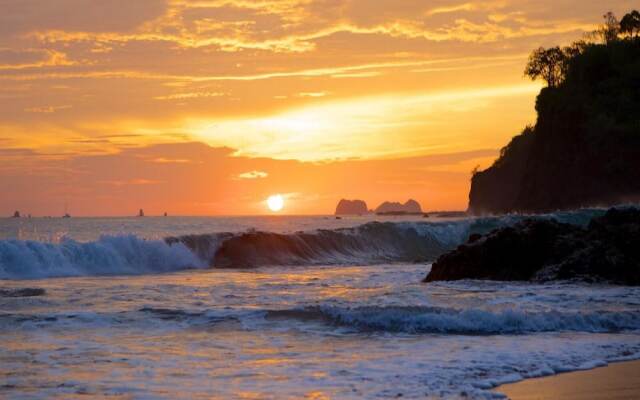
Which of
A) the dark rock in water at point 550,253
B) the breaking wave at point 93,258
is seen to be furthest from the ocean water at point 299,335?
the breaking wave at point 93,258

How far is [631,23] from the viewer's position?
85.4 meters

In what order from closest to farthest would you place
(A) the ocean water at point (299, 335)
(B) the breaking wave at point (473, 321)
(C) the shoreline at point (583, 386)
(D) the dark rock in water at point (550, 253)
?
(C) the shoreline at point (583, 386), (A) the ocean water at point (299, 335), (B) the breaking wave at point (473, 321), (D) the dark rock in water at point (550, 253)

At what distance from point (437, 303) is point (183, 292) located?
6926mm

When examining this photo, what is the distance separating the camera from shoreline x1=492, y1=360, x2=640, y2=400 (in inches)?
344

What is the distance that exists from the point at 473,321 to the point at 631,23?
8178 centimetres

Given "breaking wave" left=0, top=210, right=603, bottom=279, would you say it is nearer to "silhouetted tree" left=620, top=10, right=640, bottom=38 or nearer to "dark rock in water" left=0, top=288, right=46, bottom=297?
"dark rock in water" left=0, top=288, right=46, bottom=297

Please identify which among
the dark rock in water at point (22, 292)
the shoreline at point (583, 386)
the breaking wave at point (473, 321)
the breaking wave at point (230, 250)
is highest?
the breaking wave at point (230, 250)

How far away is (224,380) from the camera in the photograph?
30.6ft

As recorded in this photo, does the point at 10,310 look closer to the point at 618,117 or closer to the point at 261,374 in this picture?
the point at 261,374

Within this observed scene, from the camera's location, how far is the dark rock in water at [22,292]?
18391 mm

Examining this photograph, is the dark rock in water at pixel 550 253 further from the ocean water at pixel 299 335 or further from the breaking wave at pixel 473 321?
the breaking wave at pixel 473 321

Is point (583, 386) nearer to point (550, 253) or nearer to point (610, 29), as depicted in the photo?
point (550, 253)

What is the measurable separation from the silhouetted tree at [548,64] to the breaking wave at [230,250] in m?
44.6

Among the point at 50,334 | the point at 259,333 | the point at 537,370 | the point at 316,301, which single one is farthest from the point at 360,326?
the point at 50,334
